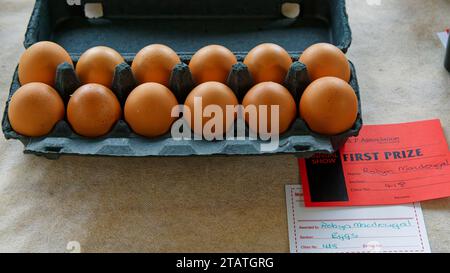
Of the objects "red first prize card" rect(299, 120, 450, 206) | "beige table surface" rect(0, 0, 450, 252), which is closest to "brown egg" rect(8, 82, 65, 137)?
"beige table surface" rect(0, 0, 450, 252)

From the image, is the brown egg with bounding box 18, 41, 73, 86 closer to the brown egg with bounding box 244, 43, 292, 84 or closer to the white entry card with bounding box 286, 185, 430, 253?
the brown egg with bounding box 244, 43, 292, 84

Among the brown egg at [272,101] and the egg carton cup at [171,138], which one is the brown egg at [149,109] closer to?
the egg carton cup at [171,138]

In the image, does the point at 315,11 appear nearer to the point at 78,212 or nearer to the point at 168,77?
the point at 168,77

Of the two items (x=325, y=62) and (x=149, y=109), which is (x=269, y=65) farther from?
(x=149, y=109)

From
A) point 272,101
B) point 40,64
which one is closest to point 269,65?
point 272,101

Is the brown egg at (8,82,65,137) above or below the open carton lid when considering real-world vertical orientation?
below

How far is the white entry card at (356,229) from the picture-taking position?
0.73 meters

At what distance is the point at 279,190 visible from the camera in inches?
31.0

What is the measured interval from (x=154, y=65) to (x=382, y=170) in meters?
0.39

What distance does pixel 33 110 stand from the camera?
2.33 feet

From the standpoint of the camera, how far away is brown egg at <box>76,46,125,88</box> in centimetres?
76

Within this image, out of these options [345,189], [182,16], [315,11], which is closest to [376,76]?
[315,11]

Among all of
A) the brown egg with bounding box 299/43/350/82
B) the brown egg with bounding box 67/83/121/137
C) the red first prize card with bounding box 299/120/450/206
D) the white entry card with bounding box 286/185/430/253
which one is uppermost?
the brown egg with bounding box 299/43/350/82

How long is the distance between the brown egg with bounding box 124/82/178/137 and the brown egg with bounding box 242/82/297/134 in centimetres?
12
